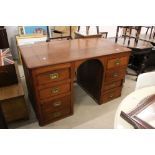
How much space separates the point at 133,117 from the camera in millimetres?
909

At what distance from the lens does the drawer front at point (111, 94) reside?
2085mm

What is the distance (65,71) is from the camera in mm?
1518

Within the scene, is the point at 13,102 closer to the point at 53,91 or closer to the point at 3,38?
the point at 53,91

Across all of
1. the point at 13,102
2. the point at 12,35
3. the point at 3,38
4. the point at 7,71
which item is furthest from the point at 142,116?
the point at 12,35

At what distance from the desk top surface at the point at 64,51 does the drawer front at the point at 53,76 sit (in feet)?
0.34

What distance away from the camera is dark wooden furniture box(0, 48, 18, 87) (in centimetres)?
159

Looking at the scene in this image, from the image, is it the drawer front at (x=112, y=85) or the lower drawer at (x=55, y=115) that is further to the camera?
the drawer front at (x=112, y=85)

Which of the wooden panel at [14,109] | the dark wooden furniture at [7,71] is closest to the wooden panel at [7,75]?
the dark wooden furniture at [7,71]

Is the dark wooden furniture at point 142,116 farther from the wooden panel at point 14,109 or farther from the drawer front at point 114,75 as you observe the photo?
the wooden panel at point 14,109

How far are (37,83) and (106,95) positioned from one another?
3.45 feet

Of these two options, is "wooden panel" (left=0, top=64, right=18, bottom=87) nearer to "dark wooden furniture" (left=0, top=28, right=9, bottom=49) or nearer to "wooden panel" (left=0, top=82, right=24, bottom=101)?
"wooden panel" (left=0, top=82, right=24, bottom=101)
